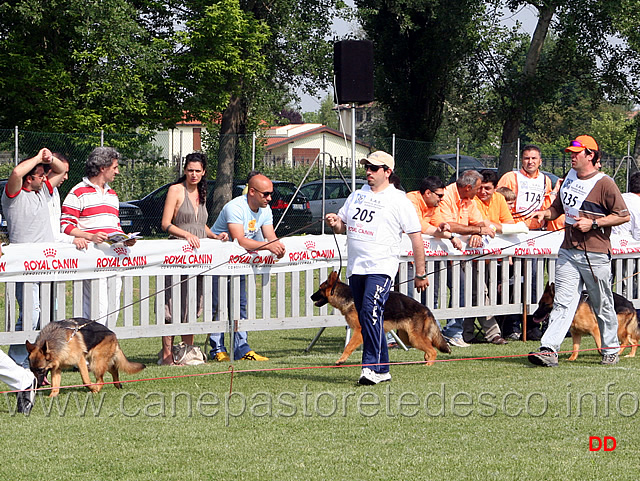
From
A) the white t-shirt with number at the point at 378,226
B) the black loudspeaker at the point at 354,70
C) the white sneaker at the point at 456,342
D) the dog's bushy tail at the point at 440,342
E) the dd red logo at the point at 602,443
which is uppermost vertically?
the black loudspeaker at the point at 354,70

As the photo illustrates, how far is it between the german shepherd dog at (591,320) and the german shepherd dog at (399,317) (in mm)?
1339

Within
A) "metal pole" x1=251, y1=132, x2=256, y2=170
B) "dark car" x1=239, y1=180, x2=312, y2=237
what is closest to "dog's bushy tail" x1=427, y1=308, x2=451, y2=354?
"metal pole" x1=251, y1=132, x2=256, y2=170

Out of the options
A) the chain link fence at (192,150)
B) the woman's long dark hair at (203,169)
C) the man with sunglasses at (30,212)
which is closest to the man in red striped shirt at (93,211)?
the man with sunglasses at (30,212)

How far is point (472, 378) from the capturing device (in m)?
7.75

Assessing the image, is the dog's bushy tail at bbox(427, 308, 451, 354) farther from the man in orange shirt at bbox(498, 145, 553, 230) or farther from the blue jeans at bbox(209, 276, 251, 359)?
the man in orange shirt at bbox(498, 145, 553, 230)

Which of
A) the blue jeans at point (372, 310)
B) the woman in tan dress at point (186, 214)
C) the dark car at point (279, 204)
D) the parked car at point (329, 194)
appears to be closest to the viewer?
the blue jeans at point (372, 310)

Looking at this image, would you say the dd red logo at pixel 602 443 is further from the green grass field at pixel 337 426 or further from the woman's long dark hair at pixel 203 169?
the woman's long dark hair at pixel 203 169

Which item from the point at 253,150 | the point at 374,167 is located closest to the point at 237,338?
the point at 374,167

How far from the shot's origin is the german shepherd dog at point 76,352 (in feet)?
22.4

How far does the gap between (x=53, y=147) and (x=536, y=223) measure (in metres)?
12.0

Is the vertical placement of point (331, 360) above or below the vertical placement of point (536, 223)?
below

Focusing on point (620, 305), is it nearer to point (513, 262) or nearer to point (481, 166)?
point (513, 262)

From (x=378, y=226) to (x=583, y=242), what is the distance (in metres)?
2.01

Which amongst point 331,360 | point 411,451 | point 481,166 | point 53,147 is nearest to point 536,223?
point 331,360
